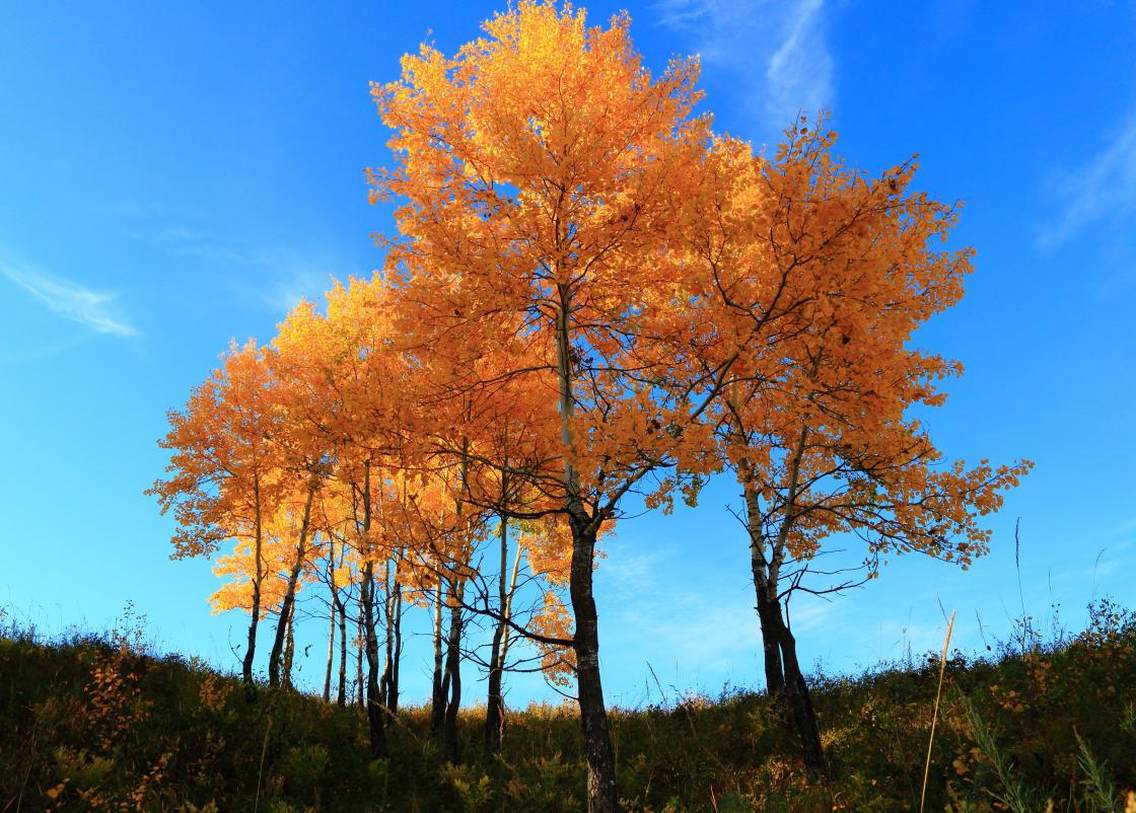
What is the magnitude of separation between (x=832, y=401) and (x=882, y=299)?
1.28m

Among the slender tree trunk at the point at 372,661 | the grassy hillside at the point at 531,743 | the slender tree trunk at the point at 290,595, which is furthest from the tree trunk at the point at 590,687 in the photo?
the slender tree trunk at the point at 290,595

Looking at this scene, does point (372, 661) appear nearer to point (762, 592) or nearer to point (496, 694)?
point (496, 694)

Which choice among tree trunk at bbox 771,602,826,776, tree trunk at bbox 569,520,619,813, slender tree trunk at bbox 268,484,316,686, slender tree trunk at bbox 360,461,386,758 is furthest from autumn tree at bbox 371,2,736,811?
slender tree trunk at bbox 268,484,316,686

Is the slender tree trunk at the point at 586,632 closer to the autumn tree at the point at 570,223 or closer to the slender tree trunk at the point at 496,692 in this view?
the autumn tree at the point at 570,223

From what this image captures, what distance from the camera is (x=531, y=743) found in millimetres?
13617

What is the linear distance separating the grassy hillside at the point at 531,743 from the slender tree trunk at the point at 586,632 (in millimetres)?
801

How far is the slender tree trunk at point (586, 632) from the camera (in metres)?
7.95

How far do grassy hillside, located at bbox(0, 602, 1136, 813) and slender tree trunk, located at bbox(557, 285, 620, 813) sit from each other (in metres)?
0.80

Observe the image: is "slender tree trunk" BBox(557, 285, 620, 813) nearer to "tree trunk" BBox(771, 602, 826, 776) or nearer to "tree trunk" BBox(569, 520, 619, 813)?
"tree trunk" BBox(569, 520, 619, 813)

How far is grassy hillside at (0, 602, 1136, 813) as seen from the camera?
26.4ft

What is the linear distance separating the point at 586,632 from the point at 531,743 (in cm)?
641

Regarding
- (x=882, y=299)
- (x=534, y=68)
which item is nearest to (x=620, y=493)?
(x=882, y=299)

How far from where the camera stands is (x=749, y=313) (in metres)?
7.91

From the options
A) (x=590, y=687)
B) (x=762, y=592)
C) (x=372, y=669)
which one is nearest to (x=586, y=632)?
(x=590, y=687)
